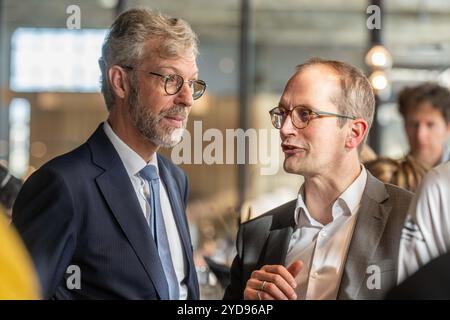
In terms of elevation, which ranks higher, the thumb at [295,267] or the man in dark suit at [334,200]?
the man in dark suit at [334,200]

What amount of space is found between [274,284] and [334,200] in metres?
0.22

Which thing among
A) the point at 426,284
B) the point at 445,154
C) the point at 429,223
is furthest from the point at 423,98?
the point at 426,284

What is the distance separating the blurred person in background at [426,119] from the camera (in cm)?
250

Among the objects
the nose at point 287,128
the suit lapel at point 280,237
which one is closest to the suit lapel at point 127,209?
the suit lapel at point 280,237

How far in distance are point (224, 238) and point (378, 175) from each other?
667 mm

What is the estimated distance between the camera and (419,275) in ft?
2.73

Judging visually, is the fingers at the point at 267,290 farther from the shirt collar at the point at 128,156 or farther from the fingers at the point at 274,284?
the shirt collar at the point at 128,156

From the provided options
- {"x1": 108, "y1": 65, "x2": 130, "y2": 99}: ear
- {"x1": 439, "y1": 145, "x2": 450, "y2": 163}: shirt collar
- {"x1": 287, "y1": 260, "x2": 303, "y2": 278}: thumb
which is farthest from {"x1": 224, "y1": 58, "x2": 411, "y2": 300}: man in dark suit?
{"x1": 439, "y1": 145, "x2": 450, "y2": 163}: shirt collar

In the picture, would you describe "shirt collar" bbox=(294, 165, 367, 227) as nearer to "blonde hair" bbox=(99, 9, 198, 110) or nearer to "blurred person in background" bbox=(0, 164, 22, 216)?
"blonde hair" bbox=(99, 9, 198, 110)

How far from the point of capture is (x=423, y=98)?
2.85 meters

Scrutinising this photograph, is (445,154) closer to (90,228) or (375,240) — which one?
(375,240)

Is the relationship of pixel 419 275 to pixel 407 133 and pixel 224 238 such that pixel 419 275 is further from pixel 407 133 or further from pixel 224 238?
pixel 407 133

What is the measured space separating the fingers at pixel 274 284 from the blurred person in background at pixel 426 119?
2.69 ft

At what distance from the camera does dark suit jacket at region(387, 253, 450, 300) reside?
2.71ft
